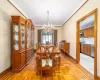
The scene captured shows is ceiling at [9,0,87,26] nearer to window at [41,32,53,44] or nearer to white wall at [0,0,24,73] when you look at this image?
white wall at [0,0,24,73]

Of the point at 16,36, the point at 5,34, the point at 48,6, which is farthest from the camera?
the point at 48,6

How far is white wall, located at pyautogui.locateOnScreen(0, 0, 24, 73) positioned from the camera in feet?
9.77

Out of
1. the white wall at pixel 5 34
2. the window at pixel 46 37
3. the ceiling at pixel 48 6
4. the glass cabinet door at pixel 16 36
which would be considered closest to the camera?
the white wall at pixel 5 34

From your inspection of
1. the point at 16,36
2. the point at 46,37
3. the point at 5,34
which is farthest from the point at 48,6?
the point at 46,37

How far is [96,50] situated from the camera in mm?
2803

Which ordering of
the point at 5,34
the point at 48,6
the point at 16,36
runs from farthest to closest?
the point at 48,6 → the point at 16,36 → the point at 5,34

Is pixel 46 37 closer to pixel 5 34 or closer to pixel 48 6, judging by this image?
pixel 48 6

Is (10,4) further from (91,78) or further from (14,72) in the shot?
(91,78)

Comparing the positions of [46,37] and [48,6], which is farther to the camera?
[46,37]

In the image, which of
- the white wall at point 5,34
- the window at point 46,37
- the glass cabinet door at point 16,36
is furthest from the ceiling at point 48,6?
the window at point 46,37

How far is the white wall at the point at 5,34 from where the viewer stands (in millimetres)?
2977

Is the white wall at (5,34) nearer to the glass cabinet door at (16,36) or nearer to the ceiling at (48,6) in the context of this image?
the glass cabinet door at (16,36)

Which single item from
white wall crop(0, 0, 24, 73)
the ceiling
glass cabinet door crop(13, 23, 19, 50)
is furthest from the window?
white wall crop(0, 0, 24, 73)

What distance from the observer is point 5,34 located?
323 cm
